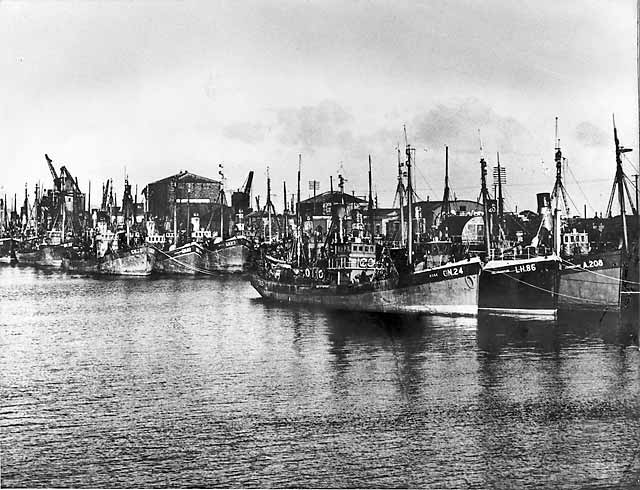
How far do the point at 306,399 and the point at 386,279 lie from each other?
477cm

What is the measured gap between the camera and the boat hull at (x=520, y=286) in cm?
1037

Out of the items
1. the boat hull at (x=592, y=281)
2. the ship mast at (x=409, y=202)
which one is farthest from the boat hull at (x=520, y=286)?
the ship mast at (x=409, y=202)

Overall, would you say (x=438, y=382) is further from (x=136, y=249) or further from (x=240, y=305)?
(x=136, y=249)

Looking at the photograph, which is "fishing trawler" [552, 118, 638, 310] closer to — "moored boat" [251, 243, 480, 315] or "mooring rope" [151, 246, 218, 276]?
"moored boat" [251, 243, 480, 315]

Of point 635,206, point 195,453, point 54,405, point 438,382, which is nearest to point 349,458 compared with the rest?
point 195,453

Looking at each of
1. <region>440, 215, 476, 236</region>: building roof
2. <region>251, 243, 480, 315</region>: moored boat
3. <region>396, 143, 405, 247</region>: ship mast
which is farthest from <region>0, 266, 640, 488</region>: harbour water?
<region>396, 143, 405, 247</region>: ship mast

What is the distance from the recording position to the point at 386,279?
1210 cm

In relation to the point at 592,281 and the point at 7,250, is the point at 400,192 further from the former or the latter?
the point at 7,250

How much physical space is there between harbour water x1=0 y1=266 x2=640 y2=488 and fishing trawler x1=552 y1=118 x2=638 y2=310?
0.33 meters

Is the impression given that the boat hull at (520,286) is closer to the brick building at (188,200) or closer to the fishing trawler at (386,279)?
the fishing trawler at (386,279)

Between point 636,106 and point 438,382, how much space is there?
11.1 feet

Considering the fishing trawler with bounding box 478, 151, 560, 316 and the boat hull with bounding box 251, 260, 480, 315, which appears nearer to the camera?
the fishing trawler with bounding box 478, 151, 560, 316

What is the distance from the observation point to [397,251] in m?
11.5

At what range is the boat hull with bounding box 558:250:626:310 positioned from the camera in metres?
8.20
